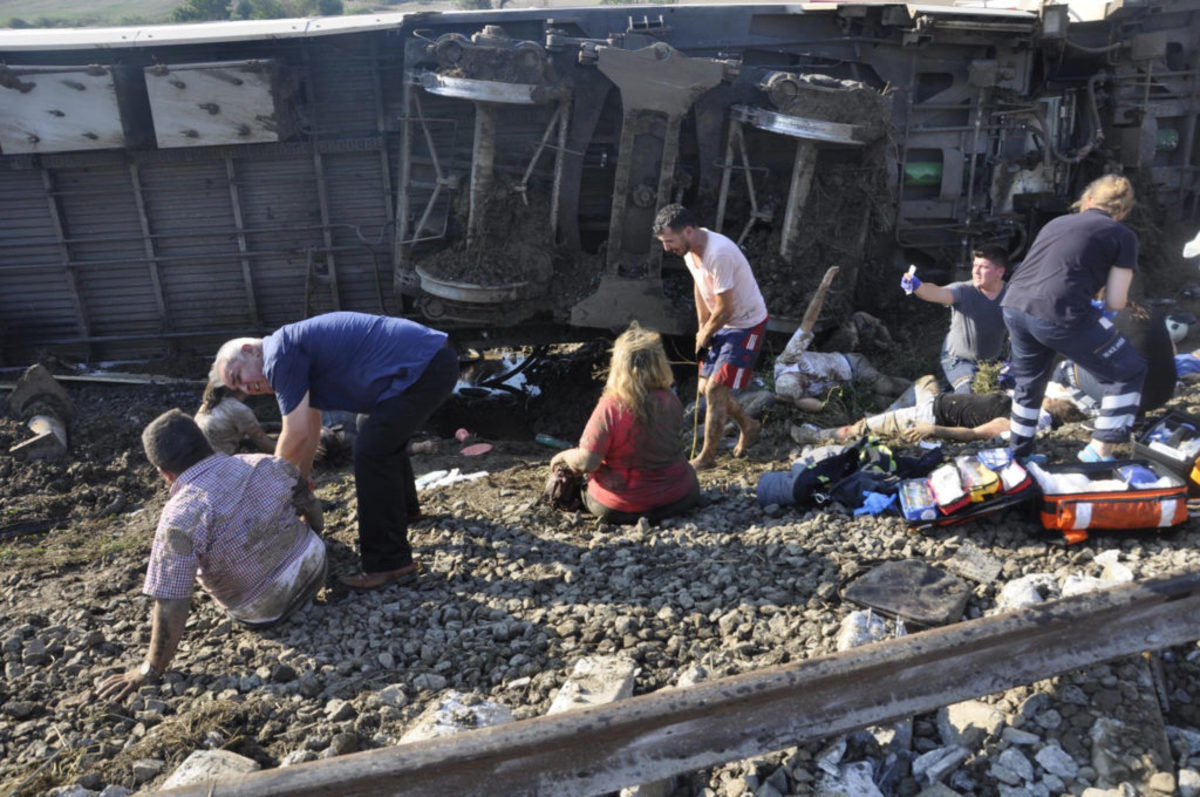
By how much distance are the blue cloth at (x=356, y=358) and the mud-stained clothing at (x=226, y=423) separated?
6.92 feet

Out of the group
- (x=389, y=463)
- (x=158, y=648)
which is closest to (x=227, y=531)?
(x=158, y=648)

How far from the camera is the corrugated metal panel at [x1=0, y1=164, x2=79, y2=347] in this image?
877 cm

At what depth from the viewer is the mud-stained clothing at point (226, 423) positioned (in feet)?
21.2

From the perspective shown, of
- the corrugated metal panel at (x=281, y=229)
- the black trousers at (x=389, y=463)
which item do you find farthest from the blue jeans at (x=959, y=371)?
the corrugated metal panel at (x=281, y=229)

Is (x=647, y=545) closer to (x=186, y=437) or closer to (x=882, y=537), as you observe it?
(x=882, y=537)

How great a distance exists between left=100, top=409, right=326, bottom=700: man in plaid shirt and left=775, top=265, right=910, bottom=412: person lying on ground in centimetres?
408

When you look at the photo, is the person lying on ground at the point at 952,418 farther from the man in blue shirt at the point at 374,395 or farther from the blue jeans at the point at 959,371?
the man in blue shirt at the point at 374,395

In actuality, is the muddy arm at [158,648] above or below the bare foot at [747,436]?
above

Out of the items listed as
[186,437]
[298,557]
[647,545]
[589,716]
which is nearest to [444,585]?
[298,557]

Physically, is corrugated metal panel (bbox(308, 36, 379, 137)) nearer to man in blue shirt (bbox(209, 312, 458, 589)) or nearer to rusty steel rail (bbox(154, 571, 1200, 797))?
man in blue shirt (bbox(209, 312, 458, 589))

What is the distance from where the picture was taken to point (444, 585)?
15.6 ft

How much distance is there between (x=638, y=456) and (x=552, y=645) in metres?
1.29

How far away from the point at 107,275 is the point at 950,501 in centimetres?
805

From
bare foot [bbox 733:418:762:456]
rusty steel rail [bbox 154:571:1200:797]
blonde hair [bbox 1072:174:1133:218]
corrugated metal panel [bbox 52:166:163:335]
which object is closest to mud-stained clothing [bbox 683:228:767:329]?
bare foot [bbox 733:418:762:456]
